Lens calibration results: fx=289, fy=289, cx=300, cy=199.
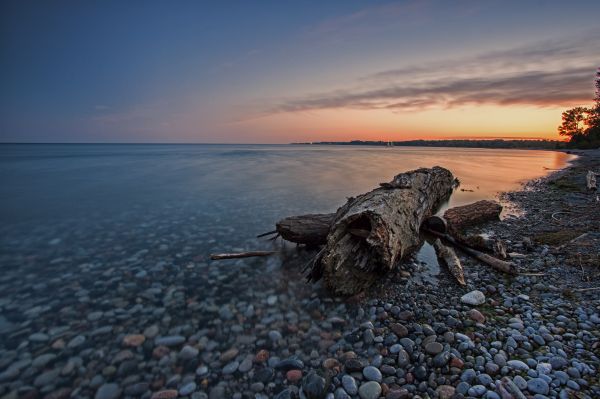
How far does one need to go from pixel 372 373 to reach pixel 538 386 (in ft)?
4.73

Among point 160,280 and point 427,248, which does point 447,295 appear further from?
point 160,280

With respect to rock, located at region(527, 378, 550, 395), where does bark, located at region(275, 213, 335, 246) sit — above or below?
above

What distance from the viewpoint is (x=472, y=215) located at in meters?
8.57

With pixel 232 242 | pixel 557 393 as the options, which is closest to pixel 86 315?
pixel 232 242

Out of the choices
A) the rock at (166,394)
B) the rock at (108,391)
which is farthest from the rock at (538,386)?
the rock at (108,391)

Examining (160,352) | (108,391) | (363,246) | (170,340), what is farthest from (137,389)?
(363,246)

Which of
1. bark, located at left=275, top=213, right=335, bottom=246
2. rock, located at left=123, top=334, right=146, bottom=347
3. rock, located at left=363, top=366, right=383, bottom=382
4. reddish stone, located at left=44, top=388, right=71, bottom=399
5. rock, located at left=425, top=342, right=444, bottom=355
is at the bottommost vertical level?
reddish stone, located at left=44, top=388, right=71, bottom=399

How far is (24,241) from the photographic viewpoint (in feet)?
23.6

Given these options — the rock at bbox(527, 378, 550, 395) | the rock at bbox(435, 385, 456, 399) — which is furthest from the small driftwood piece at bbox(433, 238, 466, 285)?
the rock at bbox(435, 385, 456, 399)

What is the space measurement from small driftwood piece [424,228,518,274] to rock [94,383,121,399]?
5.89 metres

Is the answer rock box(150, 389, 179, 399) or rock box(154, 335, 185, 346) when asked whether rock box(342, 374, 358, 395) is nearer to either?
rock box(150, 389, 179, 399)

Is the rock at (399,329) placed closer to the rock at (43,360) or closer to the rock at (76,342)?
the rock at (76,342)

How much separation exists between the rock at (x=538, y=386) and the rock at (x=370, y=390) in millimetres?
1324

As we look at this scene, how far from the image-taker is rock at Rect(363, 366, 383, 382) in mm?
2897
